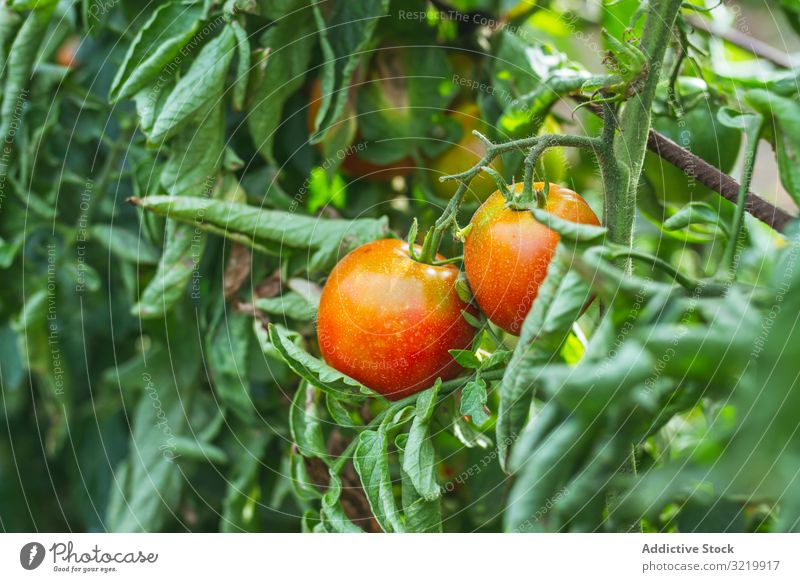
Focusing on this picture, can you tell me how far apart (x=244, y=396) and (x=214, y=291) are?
0.25 ft

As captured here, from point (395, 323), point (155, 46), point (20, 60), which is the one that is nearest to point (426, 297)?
point (395, 323)

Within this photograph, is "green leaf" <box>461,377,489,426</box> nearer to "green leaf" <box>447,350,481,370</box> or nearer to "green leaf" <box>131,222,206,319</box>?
"green leaf" <box>447,350,481,370</box>

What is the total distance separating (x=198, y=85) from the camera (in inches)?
17.3

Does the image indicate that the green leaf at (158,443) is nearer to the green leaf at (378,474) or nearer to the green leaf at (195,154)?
the green leaf at (195,154)

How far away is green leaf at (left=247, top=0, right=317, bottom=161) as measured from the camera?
470 mm

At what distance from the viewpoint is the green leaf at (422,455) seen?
13.0 inches

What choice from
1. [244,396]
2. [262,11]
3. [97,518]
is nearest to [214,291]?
[244,396]

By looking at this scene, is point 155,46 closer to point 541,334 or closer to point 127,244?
point 127,244

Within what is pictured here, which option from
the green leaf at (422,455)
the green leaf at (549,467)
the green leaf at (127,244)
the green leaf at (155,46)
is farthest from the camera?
the green leaf at (127,244)

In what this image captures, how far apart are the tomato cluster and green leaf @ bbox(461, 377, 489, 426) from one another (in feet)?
0.09

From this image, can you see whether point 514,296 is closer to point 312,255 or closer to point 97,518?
point 312,255

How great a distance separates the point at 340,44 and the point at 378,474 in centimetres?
28

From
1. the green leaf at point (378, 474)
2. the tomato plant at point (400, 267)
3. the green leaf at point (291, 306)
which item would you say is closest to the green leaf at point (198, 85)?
the tomato plant at point (400, 267)
